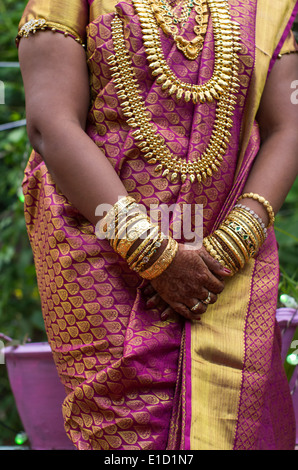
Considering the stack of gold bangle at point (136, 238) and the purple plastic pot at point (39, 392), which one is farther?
the purple plastic pot at point (39, 392)

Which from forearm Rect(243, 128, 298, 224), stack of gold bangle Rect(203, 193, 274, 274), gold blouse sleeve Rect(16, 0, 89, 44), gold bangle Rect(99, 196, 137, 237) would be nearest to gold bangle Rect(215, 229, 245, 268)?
stack of gold bangle Rect(203, 193, 274, 274)

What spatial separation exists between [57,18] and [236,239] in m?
0.59

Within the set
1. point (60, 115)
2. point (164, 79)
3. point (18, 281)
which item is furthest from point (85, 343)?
point (18, 281)

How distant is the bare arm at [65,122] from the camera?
3.20 feet

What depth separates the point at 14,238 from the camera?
2.26 m

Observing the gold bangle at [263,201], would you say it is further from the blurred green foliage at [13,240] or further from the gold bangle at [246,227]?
the blurred green foliage at [13,240]

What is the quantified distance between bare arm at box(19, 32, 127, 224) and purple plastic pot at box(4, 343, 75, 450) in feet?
2.09

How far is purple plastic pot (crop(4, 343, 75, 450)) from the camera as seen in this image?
1.45m

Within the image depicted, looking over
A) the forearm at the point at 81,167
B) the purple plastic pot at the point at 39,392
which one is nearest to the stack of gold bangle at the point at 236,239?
the forearm at the point at 81,167

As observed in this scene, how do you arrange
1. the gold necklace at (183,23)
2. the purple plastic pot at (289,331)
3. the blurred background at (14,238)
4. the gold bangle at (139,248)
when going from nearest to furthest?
1. the gold bangle at (139,248)
2. the gold necklace at (183,23)
3. the purple plastic pot at (289,331)
4. the blurred background at (14,238)

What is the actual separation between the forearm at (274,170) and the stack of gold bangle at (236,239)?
0.04 metres

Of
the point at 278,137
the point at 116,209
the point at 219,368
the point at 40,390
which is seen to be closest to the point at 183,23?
the point at 278,137

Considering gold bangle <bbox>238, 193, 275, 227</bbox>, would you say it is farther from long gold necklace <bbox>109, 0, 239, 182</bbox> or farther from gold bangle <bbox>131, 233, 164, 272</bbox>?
gold bangle <bbox>131, 233, 164, 272</bbox>

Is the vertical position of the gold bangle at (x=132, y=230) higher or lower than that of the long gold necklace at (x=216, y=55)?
lower
